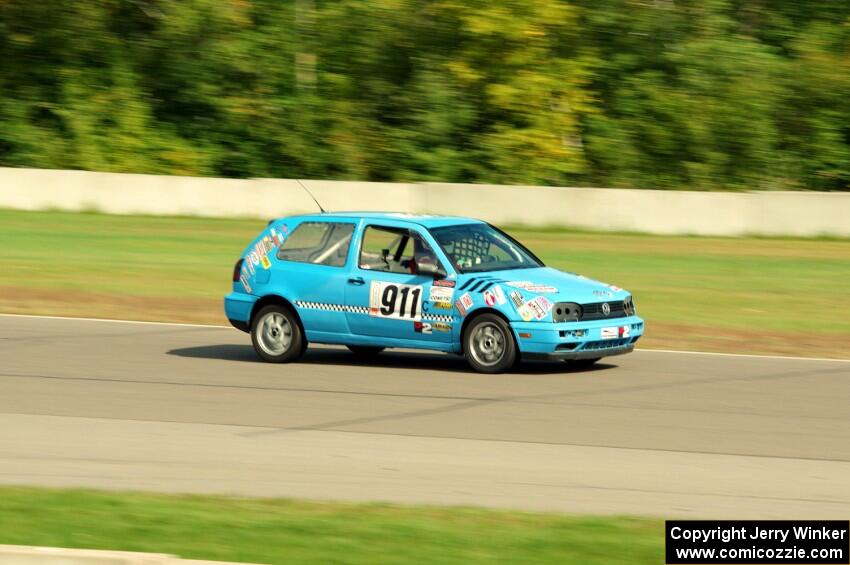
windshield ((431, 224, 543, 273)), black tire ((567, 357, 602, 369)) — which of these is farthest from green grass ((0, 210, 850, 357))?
windshield ((431, 224, 543, 273))

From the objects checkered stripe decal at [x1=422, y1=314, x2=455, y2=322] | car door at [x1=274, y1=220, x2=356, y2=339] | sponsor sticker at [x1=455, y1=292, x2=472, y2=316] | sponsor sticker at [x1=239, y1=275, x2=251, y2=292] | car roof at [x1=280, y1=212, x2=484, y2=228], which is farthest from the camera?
sponsor sticker at [x1=239, y1=275, x2=251, y2=292]

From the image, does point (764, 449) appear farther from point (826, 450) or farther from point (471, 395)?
point (471, 395)

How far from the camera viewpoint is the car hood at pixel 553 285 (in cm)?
1301

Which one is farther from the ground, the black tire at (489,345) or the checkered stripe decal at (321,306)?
the checkered stripe decal at (321,306)

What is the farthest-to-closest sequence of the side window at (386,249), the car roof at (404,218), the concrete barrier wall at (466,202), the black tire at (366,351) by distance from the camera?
1. the concrete barrier wall at (466,202)
2. the black tire at (366,351)
3. the car roof at (404,218)
4. the side window at (386,249)

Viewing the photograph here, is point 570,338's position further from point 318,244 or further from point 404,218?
point 318,244

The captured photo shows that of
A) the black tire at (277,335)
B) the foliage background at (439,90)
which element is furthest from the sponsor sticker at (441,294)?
the foliage background at (439,90)

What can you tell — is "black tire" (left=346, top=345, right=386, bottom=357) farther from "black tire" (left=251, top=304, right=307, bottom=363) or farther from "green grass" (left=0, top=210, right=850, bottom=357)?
"green grass" (left=0, top=210, right=850, bottom=357)

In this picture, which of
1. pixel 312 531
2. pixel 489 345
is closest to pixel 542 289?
pixel 489 345

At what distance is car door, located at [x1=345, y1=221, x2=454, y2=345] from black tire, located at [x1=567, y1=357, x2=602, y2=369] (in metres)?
1.45

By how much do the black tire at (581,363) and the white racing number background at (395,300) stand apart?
1708mm

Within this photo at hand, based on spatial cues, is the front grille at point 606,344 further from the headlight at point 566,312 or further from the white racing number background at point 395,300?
the white racing number background at point 395,300

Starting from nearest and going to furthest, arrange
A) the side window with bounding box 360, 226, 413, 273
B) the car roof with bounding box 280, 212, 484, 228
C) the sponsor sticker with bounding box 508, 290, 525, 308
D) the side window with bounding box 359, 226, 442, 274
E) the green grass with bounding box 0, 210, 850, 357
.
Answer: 1. the sponsor sticker with bounding box 508, 290, 525, 308
2. the side window with bounding box 359, 226, 442, 274
3. the side window with bounding box 360, 226, 413, 273
4. the car roof with bounding box 280, 212, 484, 228
5. the green grass with bounding box 0, 210, 850, 357

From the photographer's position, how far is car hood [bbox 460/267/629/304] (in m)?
13.0
